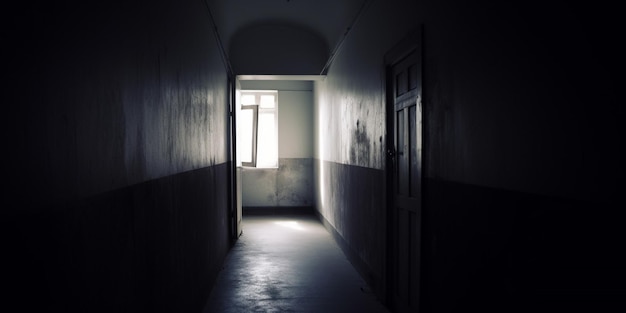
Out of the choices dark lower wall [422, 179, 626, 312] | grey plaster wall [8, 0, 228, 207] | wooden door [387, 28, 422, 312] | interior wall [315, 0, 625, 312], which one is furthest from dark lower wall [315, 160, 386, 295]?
grey plaster wall [8, 0, 228, 207]

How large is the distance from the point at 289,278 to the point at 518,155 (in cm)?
355

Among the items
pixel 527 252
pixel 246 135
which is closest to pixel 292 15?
pixel 246 135

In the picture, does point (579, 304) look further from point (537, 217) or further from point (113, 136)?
point (113, 136)

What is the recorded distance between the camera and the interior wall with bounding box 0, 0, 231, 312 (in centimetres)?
98

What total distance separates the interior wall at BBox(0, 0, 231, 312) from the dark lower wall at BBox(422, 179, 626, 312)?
4.18 ft

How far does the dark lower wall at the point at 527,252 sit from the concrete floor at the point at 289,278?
1744mm

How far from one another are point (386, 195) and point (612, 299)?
263cm

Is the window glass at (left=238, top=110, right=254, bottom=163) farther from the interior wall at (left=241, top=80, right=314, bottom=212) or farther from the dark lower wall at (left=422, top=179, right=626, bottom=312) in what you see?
the dark lower wall at (left=422, top=179, right=626, bottom=312)

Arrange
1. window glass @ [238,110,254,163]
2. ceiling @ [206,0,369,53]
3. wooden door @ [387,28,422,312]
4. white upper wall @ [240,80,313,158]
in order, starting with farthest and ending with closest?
1. white upper wall @ [240,80,313,158]
2. window glass @ [238,110,254,163]
3. ceiling @ [206,0,369,53]
4. wooden door @ [387,28,422,312]

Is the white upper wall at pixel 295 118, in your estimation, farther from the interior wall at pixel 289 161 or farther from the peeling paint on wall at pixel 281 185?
the peeling paint on wall at pixel 281 185

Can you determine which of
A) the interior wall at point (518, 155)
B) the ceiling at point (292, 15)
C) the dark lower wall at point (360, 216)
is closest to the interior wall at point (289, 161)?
the dark lower wall at point (360, 216)

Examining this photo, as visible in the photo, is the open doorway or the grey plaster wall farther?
the open doorway

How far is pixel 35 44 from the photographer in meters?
1.02

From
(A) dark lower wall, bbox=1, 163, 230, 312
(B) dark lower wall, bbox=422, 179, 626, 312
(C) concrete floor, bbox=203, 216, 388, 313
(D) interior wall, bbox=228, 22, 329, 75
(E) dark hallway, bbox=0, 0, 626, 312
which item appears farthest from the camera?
(D) interior wall, bbox=228, 22, 329, 75
